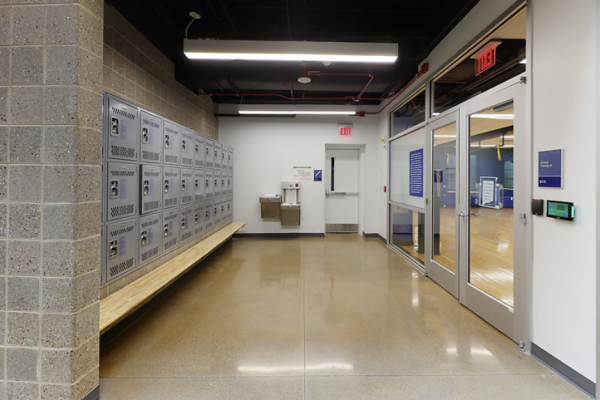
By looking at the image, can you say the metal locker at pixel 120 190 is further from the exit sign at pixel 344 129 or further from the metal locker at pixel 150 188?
the exit sign at pixel 344 129

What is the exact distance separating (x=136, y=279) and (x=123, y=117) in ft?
5.15

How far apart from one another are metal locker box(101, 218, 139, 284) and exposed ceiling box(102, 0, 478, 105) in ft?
7.60

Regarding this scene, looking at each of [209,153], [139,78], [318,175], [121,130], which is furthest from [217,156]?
[121,130]

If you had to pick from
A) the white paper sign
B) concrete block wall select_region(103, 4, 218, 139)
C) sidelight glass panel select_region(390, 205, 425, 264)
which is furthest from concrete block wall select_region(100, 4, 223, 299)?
sidelight glass panel select_region(390, 205, 425, 264)

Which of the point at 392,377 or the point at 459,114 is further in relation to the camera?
the point at 459,114

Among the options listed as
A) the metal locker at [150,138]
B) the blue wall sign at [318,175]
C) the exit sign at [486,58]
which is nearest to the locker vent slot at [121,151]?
the metal locker at [150,138]

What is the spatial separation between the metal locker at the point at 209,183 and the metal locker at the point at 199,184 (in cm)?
12

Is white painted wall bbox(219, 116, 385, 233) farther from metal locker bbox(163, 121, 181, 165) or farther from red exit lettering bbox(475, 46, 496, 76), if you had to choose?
red exit lettering bbox(475, 46, 496, 76)

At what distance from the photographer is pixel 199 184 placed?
4398mm

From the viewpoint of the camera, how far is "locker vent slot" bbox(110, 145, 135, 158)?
7.75 ft

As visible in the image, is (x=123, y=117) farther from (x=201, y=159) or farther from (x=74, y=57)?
(x=201, y=159)

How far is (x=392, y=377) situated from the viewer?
1885 mm

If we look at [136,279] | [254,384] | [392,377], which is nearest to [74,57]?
[136,279]

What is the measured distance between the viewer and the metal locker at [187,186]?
383 cm
